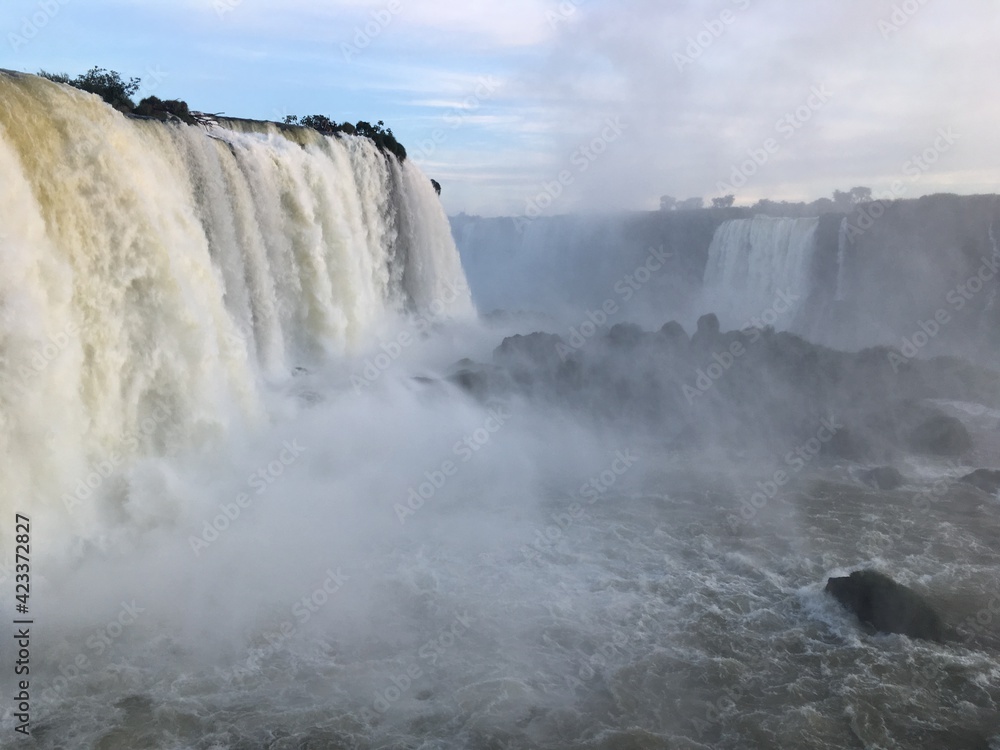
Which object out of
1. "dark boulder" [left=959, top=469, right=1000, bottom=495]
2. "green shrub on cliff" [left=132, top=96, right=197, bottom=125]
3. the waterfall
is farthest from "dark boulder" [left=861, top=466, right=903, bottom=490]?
the waterfall

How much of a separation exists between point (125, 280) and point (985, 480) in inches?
540

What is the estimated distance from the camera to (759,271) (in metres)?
27.8

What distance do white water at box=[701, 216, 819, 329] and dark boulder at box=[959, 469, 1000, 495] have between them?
13748 mm

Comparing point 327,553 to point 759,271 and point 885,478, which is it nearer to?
point 885,478

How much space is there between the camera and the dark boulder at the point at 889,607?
8.08m

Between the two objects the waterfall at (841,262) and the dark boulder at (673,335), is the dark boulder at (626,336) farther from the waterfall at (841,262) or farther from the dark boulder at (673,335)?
the waterfall at (841,262)

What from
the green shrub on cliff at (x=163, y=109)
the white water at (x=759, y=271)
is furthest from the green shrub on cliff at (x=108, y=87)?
the white water at (x=759, y=271)

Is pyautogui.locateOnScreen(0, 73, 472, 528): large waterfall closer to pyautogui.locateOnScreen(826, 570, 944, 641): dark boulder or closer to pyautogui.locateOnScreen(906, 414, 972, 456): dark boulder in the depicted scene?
pyautogui.locateOnScreen(826, 570, 944, 641): dark boulder

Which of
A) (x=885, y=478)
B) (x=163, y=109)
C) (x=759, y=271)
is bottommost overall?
(x=885, y=478)

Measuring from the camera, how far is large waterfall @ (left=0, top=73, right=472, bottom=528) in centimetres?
791

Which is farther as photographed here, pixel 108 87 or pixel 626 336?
pixel 626 336

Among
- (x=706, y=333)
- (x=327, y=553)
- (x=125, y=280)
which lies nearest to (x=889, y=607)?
(x=327, y=553)

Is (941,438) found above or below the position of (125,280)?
below

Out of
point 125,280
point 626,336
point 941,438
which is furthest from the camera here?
point 626,336
